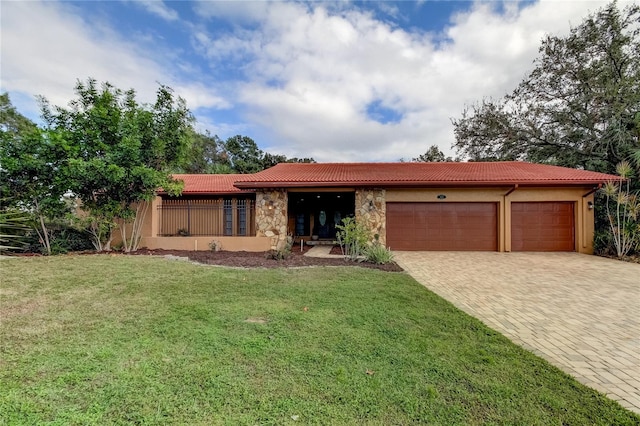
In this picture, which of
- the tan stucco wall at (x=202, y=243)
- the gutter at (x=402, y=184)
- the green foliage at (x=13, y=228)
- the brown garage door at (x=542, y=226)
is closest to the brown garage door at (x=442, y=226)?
the brown garage door at (x=542, y=226)

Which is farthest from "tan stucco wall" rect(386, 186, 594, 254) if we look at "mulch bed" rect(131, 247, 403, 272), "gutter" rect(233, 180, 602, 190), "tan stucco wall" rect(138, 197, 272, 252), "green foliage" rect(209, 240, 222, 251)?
"green foliage" rect(209, 240, 222, 251)

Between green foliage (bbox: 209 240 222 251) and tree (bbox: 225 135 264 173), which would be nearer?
green foliage (bbox: 209 240 222 251)

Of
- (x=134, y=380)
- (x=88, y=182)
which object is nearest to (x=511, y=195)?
(x=134, y=380)

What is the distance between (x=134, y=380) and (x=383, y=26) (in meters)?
13.9

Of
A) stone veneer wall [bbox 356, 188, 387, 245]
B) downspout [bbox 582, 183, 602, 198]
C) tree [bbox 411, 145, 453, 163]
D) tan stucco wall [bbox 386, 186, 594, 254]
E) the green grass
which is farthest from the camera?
tree [bbox 411, 145, 453, 163]

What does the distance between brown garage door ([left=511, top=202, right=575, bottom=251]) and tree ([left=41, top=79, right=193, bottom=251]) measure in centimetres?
1461

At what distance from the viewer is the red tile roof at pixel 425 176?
11.9 m

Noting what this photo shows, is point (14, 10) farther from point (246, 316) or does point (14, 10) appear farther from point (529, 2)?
point (529, 2)

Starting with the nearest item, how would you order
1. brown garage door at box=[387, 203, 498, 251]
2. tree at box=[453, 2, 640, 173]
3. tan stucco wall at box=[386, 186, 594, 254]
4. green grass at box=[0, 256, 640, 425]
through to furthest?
green grass at box=[0, 256, 640, 425]
tan stucco wall at box=[386, 186, 594, 254]
brown garage door at box=[387, 203, 498, 251]
tree at box=[453, 2, 640, 173]

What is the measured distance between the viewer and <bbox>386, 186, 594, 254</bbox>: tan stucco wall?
485 inches

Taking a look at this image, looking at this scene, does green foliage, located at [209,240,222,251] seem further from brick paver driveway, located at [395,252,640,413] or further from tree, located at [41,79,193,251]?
brick paver driveway, located at [395,252,640,413]

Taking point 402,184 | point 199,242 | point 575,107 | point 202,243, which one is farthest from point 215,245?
point 575,107

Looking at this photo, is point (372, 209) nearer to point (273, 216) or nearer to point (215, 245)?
point (273, 216)

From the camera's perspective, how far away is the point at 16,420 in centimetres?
217
